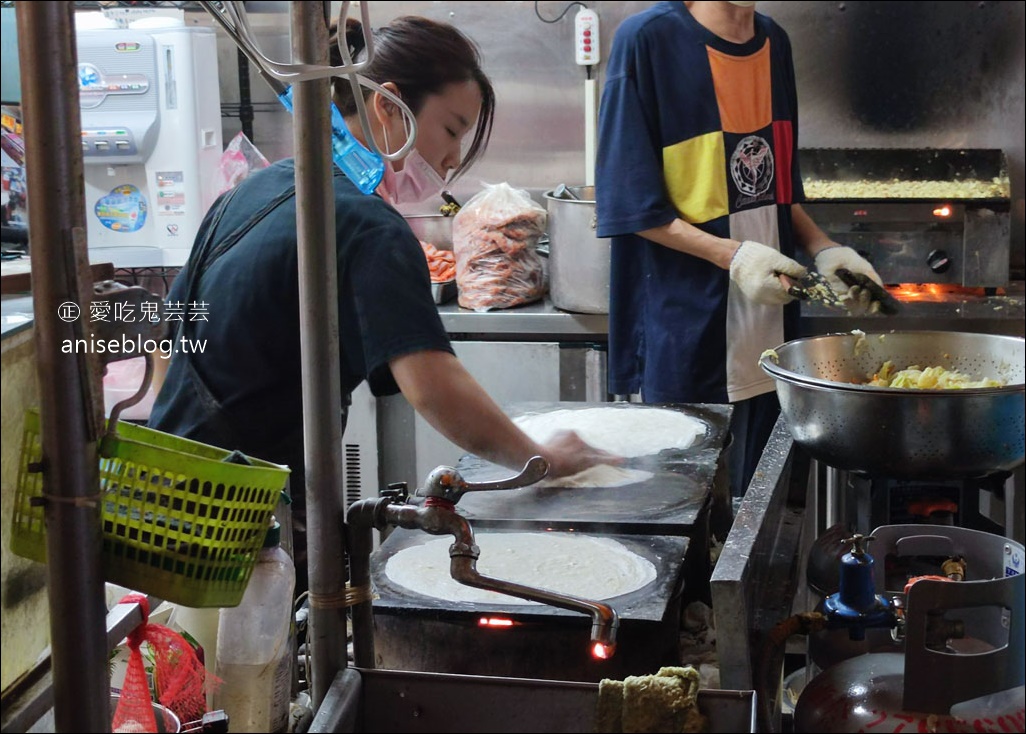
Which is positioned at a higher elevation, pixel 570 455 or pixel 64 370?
pixel 64 370

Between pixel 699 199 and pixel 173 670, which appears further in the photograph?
pixel 699 199

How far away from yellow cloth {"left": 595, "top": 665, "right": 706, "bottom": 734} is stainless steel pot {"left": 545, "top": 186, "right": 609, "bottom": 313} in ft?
7.59

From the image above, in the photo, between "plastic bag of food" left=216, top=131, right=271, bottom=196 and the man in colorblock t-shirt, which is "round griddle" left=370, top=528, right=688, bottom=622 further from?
"plastic bag of food" left=216, top=131, right=271, bottom=196

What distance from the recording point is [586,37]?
416cm

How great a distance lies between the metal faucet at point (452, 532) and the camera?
1089 mm

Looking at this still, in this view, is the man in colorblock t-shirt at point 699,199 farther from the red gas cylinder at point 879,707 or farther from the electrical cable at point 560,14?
the red gas cylinder at point 879,707

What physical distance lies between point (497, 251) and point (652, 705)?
2.58 meters

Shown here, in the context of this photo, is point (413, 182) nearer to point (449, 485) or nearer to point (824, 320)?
point (449, 485)

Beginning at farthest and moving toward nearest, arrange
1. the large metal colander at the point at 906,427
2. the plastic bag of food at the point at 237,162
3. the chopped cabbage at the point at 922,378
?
1. the plastic bag of food at the point at 237,162
2. the chopped cabbage at the point at 922,378
3. the large metal colander at the point at 906,427

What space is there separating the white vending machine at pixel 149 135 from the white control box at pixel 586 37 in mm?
1392

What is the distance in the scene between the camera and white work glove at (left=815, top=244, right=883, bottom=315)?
279cm

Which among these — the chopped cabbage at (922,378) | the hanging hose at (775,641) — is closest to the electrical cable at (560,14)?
the chopped cabbage at (922,378)

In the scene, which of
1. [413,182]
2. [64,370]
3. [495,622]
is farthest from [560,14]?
[64,370]

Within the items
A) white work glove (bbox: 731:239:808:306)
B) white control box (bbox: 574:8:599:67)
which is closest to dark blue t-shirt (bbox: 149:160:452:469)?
white work glove (bbox: 731:239:808:306)
